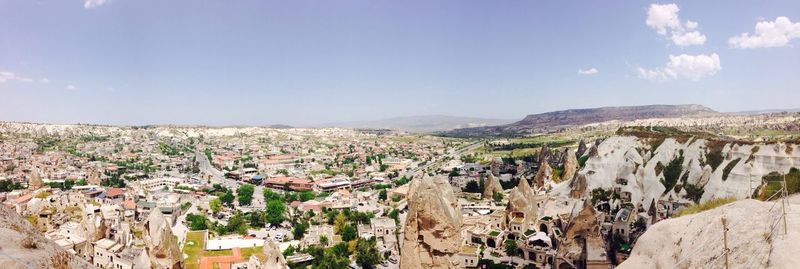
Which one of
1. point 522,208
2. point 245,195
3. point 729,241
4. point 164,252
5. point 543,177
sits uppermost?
point 729,241

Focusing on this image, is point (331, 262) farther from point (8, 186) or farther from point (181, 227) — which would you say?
point (8, 186)

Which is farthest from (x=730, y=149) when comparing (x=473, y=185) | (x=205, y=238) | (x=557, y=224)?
(x=205, y=238)

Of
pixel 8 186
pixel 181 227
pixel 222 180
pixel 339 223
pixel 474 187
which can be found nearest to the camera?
pixel 181 227

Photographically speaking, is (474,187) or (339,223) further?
(474,187)

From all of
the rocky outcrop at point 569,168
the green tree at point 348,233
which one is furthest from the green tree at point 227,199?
the rocky outcrop at point 569,168

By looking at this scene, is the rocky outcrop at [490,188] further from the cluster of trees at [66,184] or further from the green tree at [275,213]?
the cluster of trees at [66,184]

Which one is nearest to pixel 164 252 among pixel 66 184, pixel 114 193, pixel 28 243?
pixel 28 243

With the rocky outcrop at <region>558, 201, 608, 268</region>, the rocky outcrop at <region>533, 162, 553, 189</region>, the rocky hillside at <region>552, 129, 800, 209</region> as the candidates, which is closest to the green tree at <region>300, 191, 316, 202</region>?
the rocky outcrop at <region>533, 162, 553, 189</region>

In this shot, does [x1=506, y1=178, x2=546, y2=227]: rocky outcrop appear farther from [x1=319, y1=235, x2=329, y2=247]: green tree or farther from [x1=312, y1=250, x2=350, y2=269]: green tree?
[x1=319, y1=235, x2=329, y2=247]: green tree
